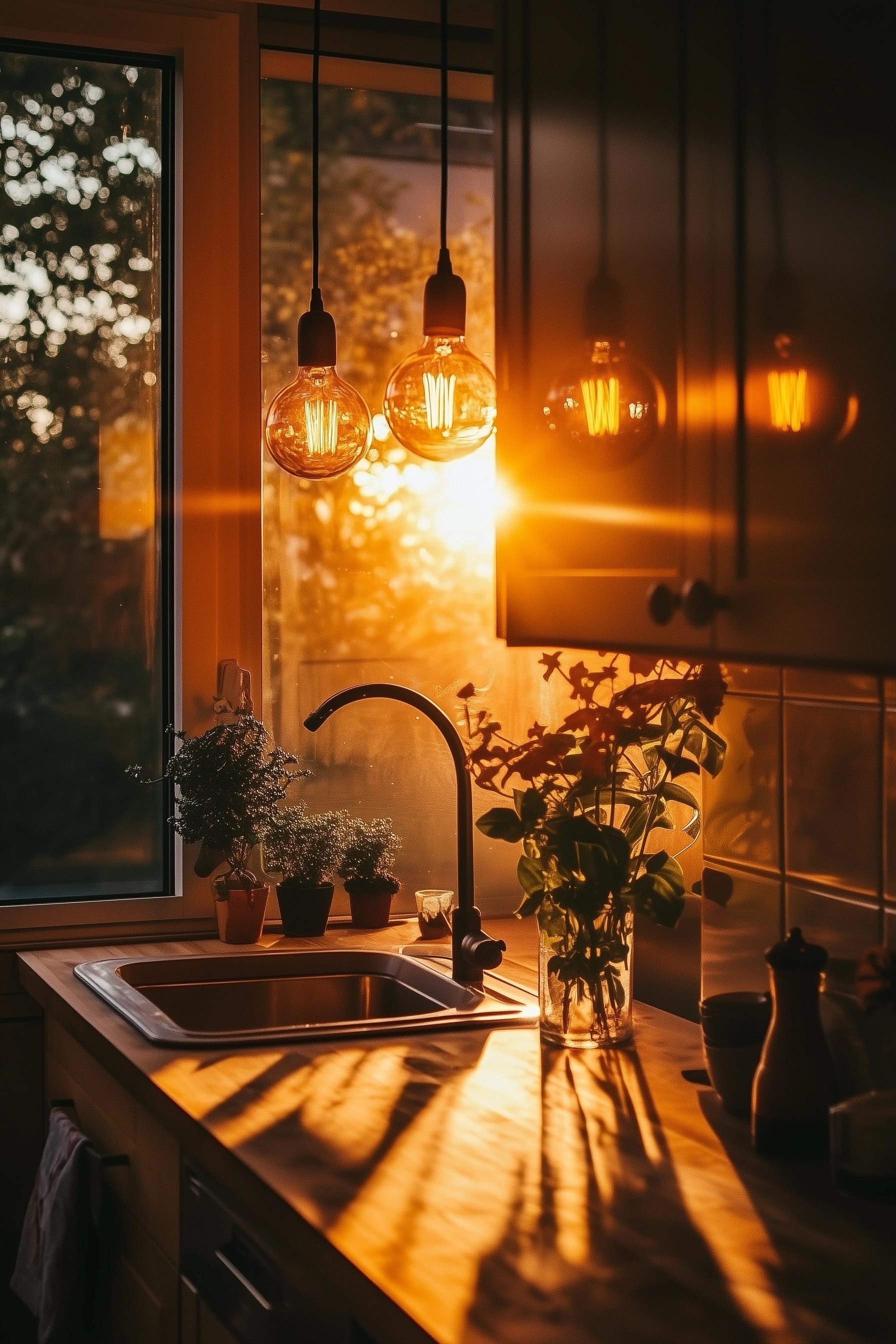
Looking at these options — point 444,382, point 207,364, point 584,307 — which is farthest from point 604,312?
point 207,364

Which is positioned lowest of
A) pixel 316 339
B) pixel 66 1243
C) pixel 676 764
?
pixel 66 1243

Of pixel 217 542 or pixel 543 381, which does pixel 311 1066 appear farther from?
pixel 217 542

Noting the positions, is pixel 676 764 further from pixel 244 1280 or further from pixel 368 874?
pixel 368 874

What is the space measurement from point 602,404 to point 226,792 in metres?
1.15

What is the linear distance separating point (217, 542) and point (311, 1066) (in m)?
1.13

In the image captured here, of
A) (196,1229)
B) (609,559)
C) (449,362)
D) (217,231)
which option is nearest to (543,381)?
(449,362)

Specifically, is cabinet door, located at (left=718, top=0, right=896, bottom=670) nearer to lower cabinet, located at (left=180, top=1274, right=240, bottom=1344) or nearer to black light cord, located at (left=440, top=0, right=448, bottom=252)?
black light cord, located at (left=440, top=0, right=448, bottom=252)

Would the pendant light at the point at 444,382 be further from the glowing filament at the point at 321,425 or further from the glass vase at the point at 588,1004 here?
the glass vase at the point at 588,1004

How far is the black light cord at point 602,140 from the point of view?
5.07 feet

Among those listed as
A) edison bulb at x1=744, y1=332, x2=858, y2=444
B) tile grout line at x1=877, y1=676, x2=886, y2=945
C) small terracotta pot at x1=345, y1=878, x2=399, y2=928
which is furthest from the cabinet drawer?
edison bulb at x1=744, y1=332, x2=858, y2=444

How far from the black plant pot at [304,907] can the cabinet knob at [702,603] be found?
1.32 m

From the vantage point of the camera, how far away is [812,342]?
119cm

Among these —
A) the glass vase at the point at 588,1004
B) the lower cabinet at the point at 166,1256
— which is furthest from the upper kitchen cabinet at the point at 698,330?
the lower cabinet at the point at 166,1256

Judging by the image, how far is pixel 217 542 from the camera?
2.60 meters
